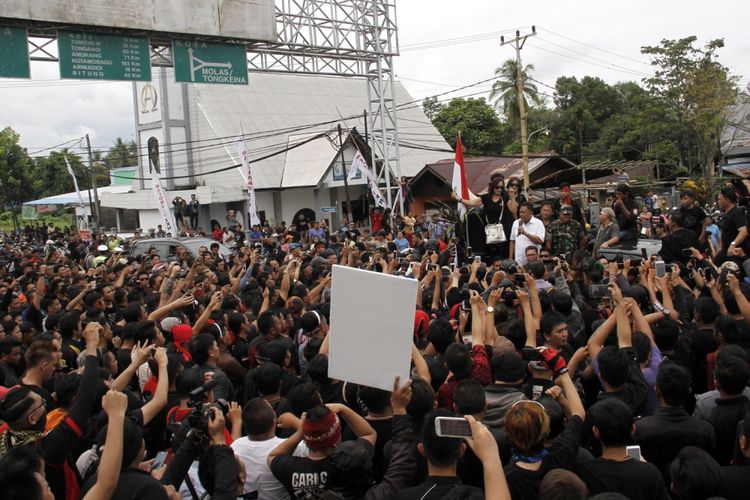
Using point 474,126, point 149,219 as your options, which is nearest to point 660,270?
point 149,219

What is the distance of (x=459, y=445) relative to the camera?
3.06 meters

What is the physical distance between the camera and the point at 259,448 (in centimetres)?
363

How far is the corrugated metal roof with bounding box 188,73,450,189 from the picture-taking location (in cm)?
3086

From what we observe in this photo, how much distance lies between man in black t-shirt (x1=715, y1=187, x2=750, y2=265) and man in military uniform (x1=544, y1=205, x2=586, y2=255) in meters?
1.69

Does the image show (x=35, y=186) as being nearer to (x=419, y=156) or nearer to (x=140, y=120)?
(x=140, y=120)

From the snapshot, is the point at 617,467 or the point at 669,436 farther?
the point at 669,436

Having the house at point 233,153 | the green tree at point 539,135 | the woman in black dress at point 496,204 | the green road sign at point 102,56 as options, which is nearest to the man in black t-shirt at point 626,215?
the woman in black dress at point 496,204

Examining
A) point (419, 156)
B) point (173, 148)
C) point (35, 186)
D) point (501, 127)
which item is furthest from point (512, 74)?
point (35, 186)

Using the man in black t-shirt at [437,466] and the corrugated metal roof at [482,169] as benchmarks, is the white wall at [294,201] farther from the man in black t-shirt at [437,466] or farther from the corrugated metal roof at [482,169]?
the man in black t-shirt at [437,466]

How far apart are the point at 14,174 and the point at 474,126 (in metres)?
33.9

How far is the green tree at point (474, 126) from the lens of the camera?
1805 inches

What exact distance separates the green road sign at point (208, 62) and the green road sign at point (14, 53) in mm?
3211

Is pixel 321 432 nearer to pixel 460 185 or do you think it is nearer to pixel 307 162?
pixel 460 185

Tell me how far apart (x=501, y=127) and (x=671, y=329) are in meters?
44.5
